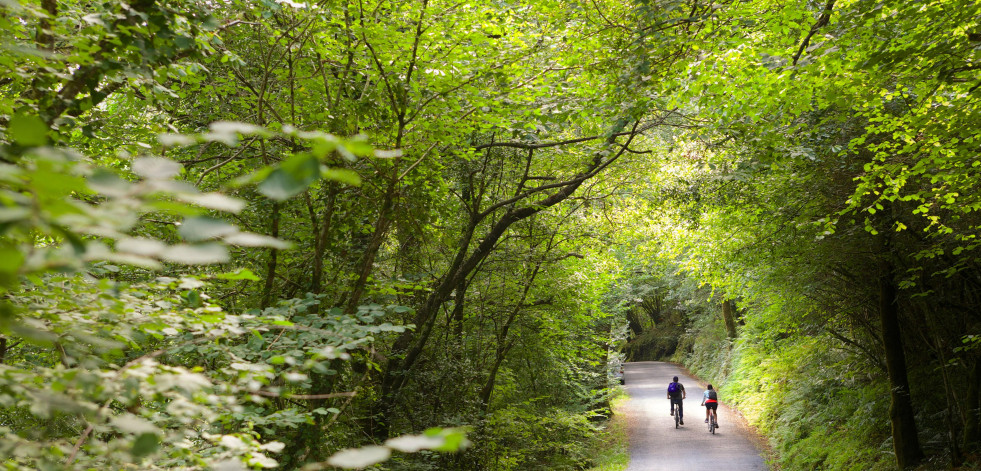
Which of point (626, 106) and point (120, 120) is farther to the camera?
point (626, 106)

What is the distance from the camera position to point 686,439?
16.1 metres

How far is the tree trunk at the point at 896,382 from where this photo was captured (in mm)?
9766

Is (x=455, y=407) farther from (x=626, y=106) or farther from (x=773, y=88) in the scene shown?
(x=773, y=88)

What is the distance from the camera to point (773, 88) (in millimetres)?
6754

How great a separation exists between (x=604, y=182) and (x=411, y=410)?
5.80 metres

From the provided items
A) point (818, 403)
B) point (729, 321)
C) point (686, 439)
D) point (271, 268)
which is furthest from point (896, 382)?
point (729, 321)

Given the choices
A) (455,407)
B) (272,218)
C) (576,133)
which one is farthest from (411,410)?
(576,133)

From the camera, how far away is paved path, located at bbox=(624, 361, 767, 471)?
1341 centimetres

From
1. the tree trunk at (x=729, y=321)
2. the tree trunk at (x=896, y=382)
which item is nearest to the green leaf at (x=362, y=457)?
the tree trunk at (x=896, y=382)

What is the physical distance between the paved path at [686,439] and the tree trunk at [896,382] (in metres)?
3.41

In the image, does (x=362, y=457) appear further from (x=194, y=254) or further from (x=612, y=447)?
(x=612, y=447)

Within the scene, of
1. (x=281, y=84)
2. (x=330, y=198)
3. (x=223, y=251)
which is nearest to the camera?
(x=223, y=251)

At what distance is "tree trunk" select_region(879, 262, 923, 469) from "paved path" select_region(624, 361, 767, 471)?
341 centimetres

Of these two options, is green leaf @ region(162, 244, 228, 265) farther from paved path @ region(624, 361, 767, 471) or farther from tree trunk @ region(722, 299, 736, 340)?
tree trunk @ region(722, 299, 736, 340)
